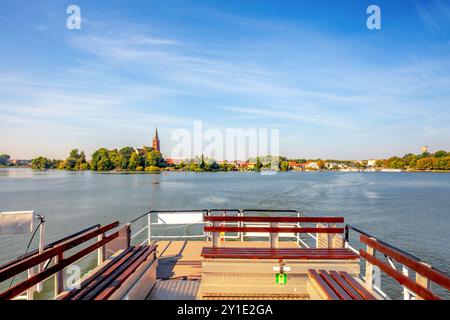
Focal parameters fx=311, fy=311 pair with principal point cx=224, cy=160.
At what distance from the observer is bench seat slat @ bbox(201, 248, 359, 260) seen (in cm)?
505

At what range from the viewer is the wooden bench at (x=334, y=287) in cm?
374

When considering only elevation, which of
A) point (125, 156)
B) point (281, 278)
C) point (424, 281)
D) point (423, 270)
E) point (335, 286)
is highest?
point (125, 156)

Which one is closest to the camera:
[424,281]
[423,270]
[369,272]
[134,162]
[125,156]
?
[423,270]

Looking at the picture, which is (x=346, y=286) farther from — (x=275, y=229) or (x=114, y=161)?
(x=114, y=161)

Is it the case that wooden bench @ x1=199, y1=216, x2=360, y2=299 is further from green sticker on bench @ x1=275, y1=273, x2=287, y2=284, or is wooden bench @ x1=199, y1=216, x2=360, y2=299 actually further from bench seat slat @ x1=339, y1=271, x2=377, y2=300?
bench seat slat @ x1=339, y1=271, x2=377, y2=300

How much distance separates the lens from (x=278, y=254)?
5.18 meters

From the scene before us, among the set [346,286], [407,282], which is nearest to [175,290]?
[346,286]

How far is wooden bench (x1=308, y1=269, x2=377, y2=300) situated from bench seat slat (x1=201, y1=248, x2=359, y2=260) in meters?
0.31

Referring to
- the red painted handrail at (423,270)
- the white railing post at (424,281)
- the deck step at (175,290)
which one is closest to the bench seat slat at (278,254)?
the deck step at (175,290)

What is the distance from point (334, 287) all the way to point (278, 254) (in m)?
1.25
